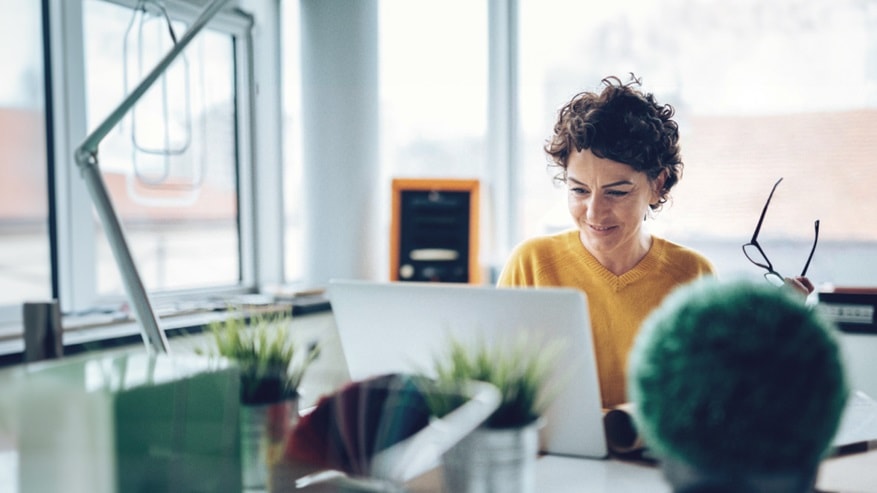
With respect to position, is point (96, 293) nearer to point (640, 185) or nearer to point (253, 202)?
point (253, 202)

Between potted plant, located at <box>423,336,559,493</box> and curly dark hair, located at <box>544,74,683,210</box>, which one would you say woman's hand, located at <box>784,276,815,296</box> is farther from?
potted plant, located at <box>423,336,559,493</box>

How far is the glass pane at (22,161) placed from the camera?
1.91 metres

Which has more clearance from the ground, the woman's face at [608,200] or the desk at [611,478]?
the woman's face at [608,200]

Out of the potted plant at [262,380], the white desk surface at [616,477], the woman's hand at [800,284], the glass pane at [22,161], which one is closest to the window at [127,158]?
the glass pane at [22,161]

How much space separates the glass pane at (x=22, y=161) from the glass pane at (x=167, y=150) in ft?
0.51

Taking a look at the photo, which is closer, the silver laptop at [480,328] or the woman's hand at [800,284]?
the silver laptop at [480,328]

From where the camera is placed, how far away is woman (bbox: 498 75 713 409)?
5.58 ft

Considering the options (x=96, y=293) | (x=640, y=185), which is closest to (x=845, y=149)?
(x=640, y=185)

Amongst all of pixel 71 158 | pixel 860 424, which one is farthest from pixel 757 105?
pixel 71 158

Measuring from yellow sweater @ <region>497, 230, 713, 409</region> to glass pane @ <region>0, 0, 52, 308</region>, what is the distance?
126 centimetres

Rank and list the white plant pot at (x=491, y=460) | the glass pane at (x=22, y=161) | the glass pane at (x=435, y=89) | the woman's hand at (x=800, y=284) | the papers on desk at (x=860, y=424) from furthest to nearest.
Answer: the glass pane at (x=435, y=89), the glass pane at (x=22, y=161), the woman's hand at (x=800, y=284), the papers on desk at (x=860, y=424), the white plant pot at (x=491, y=460)

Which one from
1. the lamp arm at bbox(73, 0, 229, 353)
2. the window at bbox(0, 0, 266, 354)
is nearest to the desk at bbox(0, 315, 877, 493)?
the lamp arm at bbox(73, 0, 229, 353)

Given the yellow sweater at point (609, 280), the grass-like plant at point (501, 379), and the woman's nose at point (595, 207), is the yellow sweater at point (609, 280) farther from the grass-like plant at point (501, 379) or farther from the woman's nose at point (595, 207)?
the grass-like plant at point (501, 379)

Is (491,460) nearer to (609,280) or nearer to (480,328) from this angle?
(480,328)
